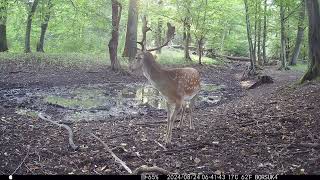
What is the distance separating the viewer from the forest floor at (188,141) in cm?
590

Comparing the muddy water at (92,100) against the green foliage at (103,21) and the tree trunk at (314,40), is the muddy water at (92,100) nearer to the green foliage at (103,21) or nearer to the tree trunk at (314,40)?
the tree trunk at (314,40)

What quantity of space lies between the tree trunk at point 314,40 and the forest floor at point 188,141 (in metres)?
0.72

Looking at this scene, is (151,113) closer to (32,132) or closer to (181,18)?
(32,132)

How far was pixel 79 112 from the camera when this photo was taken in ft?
36.5

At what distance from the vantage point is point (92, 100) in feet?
43.1

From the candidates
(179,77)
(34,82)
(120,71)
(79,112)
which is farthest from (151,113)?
(120,71)

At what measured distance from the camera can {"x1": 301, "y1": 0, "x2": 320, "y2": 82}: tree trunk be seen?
39.9 feet

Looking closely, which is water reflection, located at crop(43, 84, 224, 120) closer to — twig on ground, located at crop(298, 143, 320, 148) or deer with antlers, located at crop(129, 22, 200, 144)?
deer with antlers, located at crop(129, 22, 200, 144)

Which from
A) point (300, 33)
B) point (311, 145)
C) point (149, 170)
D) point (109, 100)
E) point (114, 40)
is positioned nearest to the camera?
point (149, 170)

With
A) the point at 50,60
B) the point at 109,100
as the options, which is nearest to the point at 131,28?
the point at 50,60

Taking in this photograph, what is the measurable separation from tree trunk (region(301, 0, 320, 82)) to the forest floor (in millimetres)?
719

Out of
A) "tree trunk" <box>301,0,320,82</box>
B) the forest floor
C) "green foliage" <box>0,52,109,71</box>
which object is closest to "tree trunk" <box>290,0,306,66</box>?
"green foliage" <box>0,52,109,71</box>

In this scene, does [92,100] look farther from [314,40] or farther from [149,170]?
[149,170]

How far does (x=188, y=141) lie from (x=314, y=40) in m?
6.96
